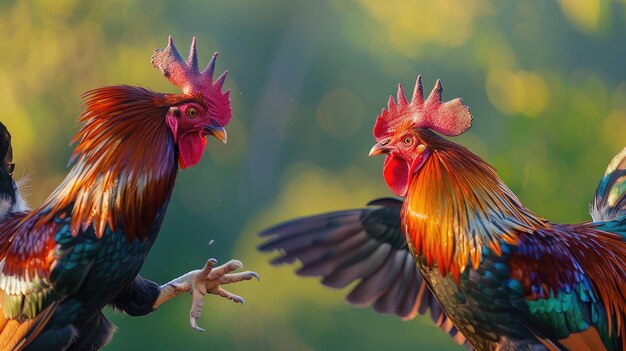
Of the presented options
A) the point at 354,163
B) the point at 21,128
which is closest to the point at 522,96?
the point at 354,163

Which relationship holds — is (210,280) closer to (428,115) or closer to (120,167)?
(120,167)

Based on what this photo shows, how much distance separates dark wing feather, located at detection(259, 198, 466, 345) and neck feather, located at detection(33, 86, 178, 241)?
639 millimetres

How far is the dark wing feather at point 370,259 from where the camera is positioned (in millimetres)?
3039

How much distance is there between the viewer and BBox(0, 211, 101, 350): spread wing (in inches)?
95.4

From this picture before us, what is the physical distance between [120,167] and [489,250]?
3.90 feet

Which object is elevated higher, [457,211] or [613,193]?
[613,193]

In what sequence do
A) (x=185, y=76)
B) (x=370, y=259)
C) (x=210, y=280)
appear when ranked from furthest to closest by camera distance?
(x=370, y=259)
(x=210, y=280)
(x=185, y=76)

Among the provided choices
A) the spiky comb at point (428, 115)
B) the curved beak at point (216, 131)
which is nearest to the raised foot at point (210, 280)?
the curved beak at point (216, 131)

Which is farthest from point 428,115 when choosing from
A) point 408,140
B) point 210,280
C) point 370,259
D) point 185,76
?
point 210,280

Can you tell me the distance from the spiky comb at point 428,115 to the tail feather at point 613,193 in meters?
0.73

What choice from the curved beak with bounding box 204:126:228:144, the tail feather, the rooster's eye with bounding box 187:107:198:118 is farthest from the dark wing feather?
the tail feather

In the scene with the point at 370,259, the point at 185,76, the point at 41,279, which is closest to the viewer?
the point at 41,279

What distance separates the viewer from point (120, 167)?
2.51 meters

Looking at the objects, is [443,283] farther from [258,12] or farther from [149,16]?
[149,16]
